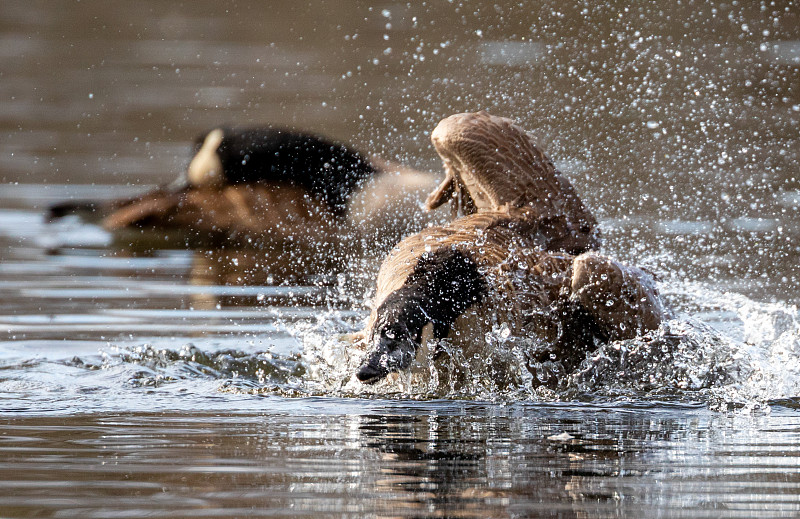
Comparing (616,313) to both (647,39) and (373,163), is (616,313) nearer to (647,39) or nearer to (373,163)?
(373,163)

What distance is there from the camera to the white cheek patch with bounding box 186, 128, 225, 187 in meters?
8.41

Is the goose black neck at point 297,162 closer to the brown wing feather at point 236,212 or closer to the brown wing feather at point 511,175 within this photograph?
the brown wing feather at point 236,212

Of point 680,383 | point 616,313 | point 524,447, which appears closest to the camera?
point 524,447

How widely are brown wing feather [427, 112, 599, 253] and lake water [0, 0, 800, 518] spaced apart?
0.64 m

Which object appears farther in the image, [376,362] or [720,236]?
[720,236]

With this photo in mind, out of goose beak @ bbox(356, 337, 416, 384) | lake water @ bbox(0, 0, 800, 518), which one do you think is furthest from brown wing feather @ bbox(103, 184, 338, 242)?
goose beak @ bbox(356, 337, 416, 384)

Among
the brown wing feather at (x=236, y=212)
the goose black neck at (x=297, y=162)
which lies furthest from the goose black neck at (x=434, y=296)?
the goose black neck at (x=297, y=162)

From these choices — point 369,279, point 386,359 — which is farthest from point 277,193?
point 386,359

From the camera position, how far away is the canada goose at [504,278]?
12.8 ft

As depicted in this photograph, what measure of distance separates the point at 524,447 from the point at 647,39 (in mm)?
10667

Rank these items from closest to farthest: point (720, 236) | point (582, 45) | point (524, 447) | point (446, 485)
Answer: point (446, 485)
point (524, 447)
point (720, 236)
point (582, 45)

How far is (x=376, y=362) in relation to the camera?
348cm

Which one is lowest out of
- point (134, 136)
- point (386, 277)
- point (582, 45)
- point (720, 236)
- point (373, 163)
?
point (386, 277)

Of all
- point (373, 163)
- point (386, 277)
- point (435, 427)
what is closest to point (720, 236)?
point (373, 163)
